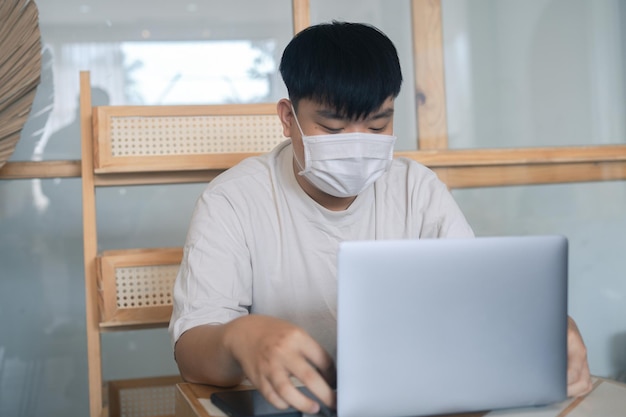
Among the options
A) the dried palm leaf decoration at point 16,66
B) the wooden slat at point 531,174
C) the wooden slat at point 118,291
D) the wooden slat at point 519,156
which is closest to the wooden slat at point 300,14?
the wooden slat at point 519,156

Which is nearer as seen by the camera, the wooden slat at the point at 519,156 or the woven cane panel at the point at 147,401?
the woven cane panel at the point at 147,401

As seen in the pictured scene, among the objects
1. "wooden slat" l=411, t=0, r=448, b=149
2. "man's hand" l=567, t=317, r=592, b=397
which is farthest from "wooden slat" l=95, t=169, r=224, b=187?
"man's hand" l=567, t=317, r=592, b=397

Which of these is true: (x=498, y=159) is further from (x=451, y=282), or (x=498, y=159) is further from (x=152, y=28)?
(x=451, y=282)

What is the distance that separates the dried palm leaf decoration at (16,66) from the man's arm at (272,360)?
1.38 m

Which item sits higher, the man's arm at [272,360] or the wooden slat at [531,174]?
the wooden slat at [531,174]

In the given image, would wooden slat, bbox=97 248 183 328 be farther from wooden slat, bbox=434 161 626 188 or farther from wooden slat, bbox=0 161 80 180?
wooden slat, bbox=434 161 626 188

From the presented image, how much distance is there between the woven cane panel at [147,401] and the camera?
207 cm

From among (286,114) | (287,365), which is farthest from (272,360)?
(286,114)

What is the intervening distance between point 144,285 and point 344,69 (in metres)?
0.81

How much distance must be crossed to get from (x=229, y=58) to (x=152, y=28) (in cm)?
26

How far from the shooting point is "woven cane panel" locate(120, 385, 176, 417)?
2068 millimetres

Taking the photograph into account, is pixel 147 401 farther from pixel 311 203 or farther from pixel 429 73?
Answer: pixel 429 73

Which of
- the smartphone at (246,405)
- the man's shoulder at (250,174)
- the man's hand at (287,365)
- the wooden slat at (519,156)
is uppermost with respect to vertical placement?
the wooden slat at (519,156)

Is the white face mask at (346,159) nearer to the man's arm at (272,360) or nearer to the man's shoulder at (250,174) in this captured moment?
the man's shoulder at (250,174)
